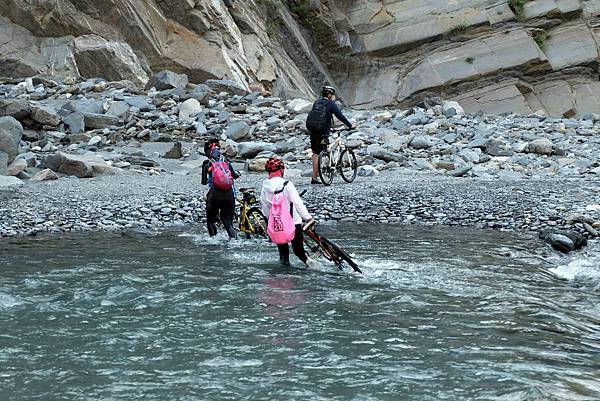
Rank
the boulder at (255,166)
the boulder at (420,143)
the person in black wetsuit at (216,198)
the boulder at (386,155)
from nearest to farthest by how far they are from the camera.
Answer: the person in black wetsuit at (216,198)
the boulder at (255,166)
the boulder at (386,155)
the boulder at (420,143)

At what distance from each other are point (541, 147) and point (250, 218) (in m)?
11.8

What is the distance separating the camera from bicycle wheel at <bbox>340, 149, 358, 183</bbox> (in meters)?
16.8

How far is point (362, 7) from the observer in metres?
40.8

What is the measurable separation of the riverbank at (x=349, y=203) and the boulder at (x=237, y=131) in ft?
15.4

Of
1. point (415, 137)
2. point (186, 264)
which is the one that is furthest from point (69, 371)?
point (415, 137)

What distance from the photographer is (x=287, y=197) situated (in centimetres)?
951

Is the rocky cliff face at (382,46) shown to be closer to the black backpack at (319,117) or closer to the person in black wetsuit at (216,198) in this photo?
the black backpack at (319,117)

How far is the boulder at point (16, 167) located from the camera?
57.1ft

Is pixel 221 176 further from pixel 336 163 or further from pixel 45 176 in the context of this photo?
pixel 45 176

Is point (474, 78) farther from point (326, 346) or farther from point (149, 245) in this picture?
point (326, 346)

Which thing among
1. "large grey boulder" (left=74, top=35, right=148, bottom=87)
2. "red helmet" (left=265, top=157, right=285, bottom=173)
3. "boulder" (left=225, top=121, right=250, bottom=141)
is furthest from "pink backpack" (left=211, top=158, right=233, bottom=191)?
"large grey boulder" (left=74, top=35, right=148, bottom=87)

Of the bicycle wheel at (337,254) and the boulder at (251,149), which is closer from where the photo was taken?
the bicycle wheel at (337,254)

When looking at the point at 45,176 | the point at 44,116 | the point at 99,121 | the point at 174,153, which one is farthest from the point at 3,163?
the point at 99,121

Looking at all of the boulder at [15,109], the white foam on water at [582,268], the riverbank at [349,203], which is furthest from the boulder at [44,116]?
the white foam on water at [582,268]
